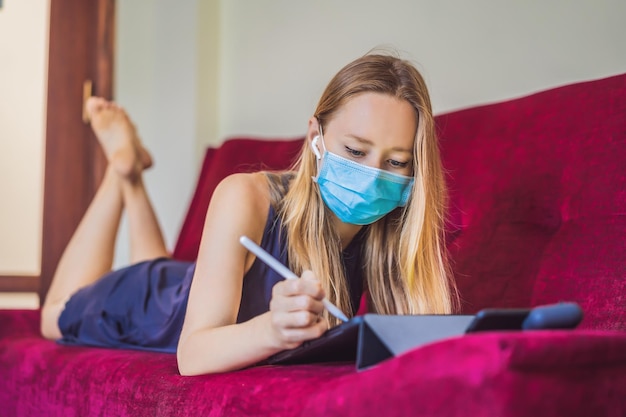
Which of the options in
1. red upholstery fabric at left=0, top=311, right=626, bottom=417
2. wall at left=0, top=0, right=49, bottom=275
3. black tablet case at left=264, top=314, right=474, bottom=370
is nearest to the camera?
red upholstery fabric at left=0, top=311, right=626, bottom=417

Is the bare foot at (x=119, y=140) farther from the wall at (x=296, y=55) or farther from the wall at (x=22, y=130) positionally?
the wall at (x=22, y=130)

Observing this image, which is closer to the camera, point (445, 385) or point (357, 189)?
point (445, 385)

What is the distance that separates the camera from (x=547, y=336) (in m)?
0.76

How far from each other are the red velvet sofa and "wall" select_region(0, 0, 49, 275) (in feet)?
2.86

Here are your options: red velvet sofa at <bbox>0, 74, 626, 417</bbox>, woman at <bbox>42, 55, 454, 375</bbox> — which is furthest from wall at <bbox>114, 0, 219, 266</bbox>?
woman at <bbox>42, 55, 454, 375</bbox>

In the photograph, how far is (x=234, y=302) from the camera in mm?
1170

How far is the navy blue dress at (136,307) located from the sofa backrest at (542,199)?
0.86ft

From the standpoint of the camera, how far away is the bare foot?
6.82ft

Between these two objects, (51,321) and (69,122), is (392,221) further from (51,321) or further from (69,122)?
(69,122)

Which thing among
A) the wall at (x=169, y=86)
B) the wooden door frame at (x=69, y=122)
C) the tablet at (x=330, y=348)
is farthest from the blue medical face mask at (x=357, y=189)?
the wooden door frame at (x=69, y=122)

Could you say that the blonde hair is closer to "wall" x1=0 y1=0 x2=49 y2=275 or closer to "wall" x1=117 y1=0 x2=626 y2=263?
"wall" x1=117 y1=0 x2=626 y2=263

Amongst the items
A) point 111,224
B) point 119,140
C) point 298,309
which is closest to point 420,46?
point 119,140

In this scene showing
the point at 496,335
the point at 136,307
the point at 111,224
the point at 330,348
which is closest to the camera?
the point at 496,335

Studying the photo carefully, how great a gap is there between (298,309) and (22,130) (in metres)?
2.19
